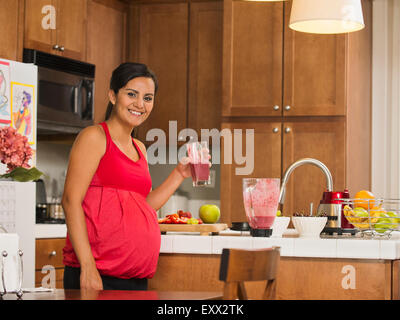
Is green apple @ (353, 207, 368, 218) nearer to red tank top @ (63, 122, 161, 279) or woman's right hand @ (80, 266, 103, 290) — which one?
red tank top @ (63, 122, 161, 279)

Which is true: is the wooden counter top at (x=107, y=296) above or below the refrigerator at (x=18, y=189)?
below

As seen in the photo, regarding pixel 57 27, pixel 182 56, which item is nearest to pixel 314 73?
pixel 182 56

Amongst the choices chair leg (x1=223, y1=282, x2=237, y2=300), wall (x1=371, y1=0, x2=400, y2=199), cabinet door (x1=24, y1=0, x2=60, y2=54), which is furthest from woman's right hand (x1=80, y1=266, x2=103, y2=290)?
wall (x1=371, y1=0, x2=400, y2=199)

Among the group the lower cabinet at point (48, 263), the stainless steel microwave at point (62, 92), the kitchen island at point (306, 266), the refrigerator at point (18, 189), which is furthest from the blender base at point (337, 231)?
the stainless steel microwave at point (62, 92)

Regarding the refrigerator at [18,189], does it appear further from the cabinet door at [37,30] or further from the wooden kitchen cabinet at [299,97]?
the wooden kitchen cabinet at [299,97]

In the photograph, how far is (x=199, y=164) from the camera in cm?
233

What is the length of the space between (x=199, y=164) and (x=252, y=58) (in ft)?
6.72

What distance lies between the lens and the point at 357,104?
4.34 m

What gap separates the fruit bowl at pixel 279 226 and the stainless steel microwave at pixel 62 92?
186cm

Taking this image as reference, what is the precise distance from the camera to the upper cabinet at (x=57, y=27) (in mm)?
3848

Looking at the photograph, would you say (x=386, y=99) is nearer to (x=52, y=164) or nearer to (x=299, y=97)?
(x=299, y=97)
